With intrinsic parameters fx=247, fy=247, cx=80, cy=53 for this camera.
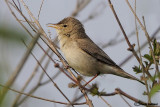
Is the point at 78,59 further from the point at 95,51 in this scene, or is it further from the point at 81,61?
the point at 95,51

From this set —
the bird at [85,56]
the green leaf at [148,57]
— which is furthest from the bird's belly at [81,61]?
the green leaf at [148,57]

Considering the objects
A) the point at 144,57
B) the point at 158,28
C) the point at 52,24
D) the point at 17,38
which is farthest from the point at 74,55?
the point at 17,38

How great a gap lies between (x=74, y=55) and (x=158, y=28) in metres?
1.81

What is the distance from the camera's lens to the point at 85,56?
473 cm

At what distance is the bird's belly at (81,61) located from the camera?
452 cm

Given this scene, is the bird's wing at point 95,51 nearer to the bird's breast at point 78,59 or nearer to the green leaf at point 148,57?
the bird's breast at point 78,59

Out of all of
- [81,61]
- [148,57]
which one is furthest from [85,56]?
[148,57]

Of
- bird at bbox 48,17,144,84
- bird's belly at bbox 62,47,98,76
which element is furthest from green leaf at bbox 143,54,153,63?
bird's belly at bbox 62,47,98,76

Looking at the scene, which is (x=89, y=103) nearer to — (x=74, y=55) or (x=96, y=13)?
(x=74, y=55)

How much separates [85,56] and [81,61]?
0.18m

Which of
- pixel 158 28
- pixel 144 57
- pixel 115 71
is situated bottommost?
pixel 144 57

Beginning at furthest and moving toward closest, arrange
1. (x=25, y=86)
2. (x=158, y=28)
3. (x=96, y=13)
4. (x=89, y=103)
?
(x=96, y=13) < (x=25, y=86) < (x=158, y=28) < (x=89, y=103)

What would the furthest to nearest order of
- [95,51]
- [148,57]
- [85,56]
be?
[95,51]
[85,56]
[148,57]

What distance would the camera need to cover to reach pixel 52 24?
5.10 meters
